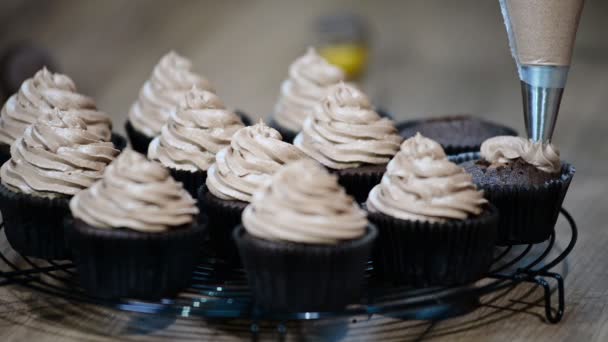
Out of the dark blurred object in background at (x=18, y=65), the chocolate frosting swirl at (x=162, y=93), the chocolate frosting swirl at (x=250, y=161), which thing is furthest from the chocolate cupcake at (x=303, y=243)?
the dark blurred object in background at (x=18, y=65)

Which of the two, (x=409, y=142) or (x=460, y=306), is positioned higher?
(x=409, y=142)

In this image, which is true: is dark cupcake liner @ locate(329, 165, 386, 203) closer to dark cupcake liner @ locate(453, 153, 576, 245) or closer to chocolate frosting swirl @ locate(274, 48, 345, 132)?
dark cupcake liner @ locate(453, 153, 576, 245)

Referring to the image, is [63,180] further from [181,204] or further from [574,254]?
[574,254]

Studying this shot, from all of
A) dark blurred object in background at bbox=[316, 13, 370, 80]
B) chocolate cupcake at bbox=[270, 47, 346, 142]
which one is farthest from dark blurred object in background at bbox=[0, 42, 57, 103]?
dark blurred object in background at bbox=[316, 13, 370, 80]

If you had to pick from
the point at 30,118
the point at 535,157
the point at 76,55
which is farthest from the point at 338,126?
the point at 76,55

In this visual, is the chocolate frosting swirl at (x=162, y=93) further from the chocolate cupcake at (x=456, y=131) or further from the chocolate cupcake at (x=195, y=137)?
the chocolate cupcake at (x=456, y=131)
